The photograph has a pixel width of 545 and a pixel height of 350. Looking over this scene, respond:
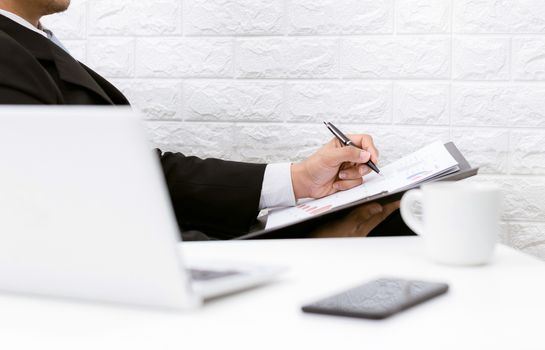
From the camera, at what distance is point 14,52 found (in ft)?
5.03

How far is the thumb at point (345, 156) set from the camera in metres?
1.55

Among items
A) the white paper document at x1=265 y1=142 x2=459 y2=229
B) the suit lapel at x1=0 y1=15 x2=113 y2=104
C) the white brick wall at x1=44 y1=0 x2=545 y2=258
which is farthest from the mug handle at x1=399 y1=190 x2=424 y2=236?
the white brick wall at x1=44 y1=0 x2=545 y2=258

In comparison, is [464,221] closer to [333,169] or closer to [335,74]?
[333,169]

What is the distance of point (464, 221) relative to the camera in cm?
86

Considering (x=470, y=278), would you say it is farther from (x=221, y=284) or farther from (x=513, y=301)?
(x=221, y=284)

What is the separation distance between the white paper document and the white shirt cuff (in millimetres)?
129

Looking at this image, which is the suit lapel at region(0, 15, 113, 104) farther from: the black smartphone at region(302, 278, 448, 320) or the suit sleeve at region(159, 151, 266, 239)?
the black smartphone at region(302, 278, 448, 320)

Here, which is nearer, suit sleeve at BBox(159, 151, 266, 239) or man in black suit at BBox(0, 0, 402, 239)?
man in black suit at BBox(0, 0, 402, 239)

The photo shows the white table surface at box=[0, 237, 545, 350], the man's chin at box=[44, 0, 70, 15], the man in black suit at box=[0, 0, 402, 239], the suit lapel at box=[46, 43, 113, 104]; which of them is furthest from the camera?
the man's chin at box=[44, 0, 70, 15]

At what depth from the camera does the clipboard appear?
1.19m

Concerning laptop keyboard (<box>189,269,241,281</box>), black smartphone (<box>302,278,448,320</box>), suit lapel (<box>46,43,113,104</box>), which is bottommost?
laptop keyboard (<box>189,269,241,281</box>)

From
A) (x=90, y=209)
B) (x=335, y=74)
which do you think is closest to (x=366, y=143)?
(x=335, y=74)

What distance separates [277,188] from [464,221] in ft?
2.84

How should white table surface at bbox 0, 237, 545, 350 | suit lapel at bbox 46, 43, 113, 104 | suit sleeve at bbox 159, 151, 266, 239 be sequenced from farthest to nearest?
1. suit sleeve at bbox 159, 151, 266, 239
2. suit lapel at bbox 46, 43, 113, 104
3. white table surface at bbox 0, 237, 545, 350
